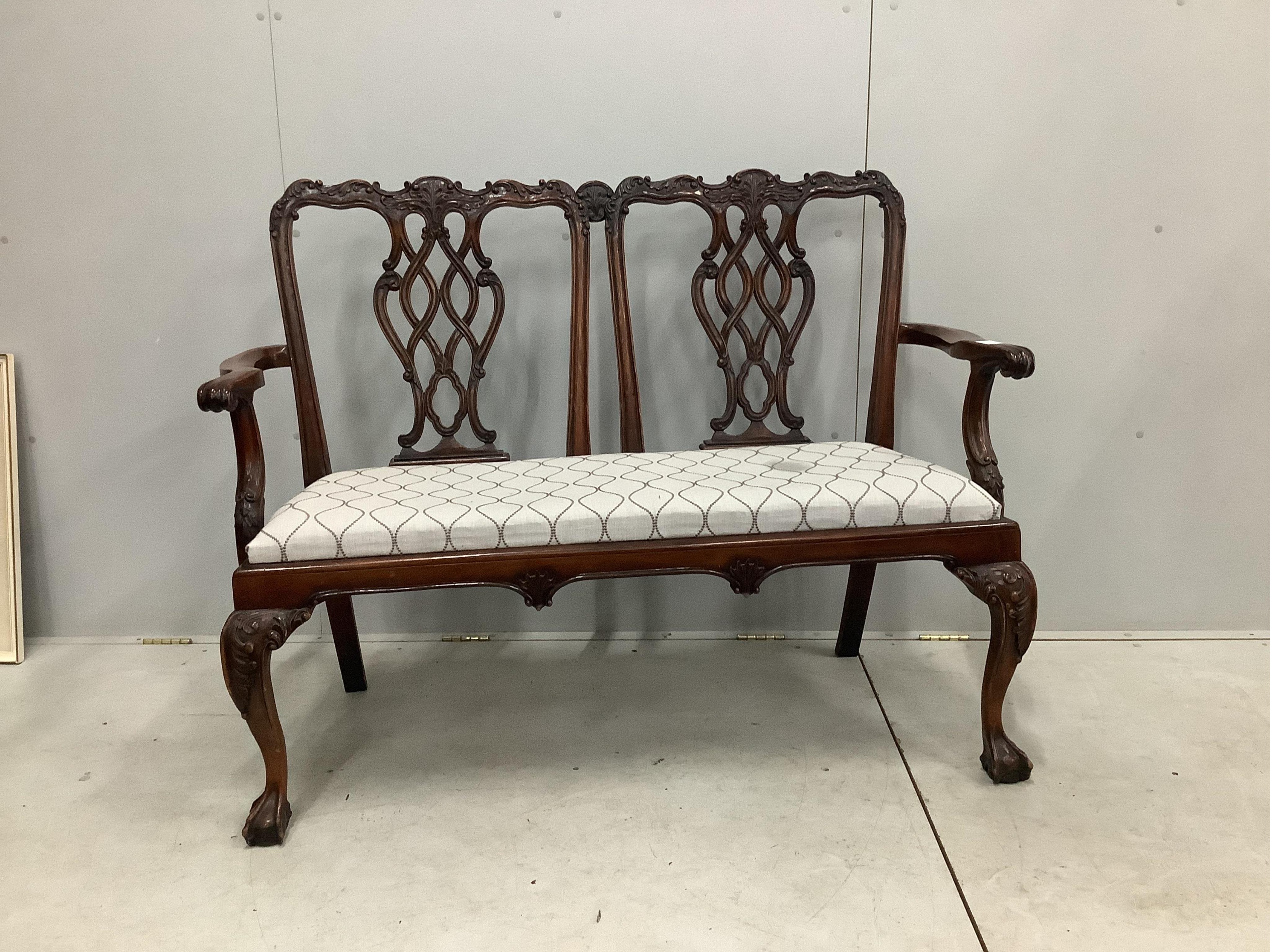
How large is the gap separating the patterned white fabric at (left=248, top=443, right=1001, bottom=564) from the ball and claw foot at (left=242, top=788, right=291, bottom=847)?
442 millimetres

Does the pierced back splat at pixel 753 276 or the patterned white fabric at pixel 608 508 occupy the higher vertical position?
the pierced back splat at pixel 753 276

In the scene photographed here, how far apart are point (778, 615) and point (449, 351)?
1.12m

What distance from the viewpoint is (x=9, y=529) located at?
225 centimetres

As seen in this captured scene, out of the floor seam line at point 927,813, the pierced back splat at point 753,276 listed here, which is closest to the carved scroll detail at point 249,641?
the pierced back splat at point 753,276

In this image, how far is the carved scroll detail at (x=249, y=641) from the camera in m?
1.43

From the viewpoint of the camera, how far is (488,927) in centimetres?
131

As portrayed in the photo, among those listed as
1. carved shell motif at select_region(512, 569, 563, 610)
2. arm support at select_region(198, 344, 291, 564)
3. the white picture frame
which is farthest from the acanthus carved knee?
the white picture frame

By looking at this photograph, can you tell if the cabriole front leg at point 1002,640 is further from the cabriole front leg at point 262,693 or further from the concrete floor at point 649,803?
the cabriole front leg at point 262,693

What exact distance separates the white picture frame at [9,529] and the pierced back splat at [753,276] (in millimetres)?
1579

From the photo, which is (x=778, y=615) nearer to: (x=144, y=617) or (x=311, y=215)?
(x=311, y=215)

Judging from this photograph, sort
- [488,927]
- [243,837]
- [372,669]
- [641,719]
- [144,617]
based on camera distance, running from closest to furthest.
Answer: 1. [488,927]
2. [243,837]
3. [641,719]
4. [372,669]
5. [144,617]

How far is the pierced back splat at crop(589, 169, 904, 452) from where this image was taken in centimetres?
196

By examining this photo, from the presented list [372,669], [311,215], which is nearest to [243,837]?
[372,669]

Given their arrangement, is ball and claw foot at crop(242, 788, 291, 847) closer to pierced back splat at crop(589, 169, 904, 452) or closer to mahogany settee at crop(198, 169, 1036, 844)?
mahogany settee at crop(198, 169, 1036, 844)
